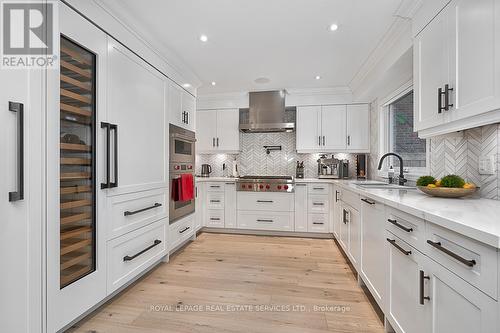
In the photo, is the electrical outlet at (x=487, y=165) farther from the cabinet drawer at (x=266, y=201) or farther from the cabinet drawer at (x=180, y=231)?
the cabinet drawer at (x=180, y=231)

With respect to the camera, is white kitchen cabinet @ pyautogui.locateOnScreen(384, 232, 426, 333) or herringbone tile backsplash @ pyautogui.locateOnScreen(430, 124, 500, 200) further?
herringbone tile backsplash @ pyautogui.locateOnScreen(430, 124, 500, 200)

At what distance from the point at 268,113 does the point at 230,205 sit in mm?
1694

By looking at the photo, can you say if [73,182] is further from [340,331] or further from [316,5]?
[316,5]

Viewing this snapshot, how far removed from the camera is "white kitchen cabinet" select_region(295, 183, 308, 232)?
148 inches

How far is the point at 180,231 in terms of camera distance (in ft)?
10.0

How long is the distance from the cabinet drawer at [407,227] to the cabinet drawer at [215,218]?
283 cm

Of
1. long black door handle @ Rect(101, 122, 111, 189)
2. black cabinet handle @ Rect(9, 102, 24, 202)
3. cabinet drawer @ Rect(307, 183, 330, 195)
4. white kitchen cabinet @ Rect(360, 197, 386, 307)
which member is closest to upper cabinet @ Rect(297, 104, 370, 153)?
cabinet drawer @ Rect(307, 183, 330, 195)

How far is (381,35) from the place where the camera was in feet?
7.61

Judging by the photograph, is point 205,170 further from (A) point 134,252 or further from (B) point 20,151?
(B) point 20,151

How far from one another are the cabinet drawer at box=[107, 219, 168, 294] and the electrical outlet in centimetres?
271

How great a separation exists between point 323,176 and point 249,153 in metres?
1.42

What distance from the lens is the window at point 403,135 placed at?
2625 millimetres

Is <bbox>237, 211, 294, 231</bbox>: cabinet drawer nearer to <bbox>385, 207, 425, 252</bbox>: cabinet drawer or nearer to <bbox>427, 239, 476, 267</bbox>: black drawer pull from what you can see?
<bbox>385, 207, 425, 252</bbox>: cabinet drawer

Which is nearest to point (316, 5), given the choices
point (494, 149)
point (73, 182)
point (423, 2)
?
point (423, 2)
